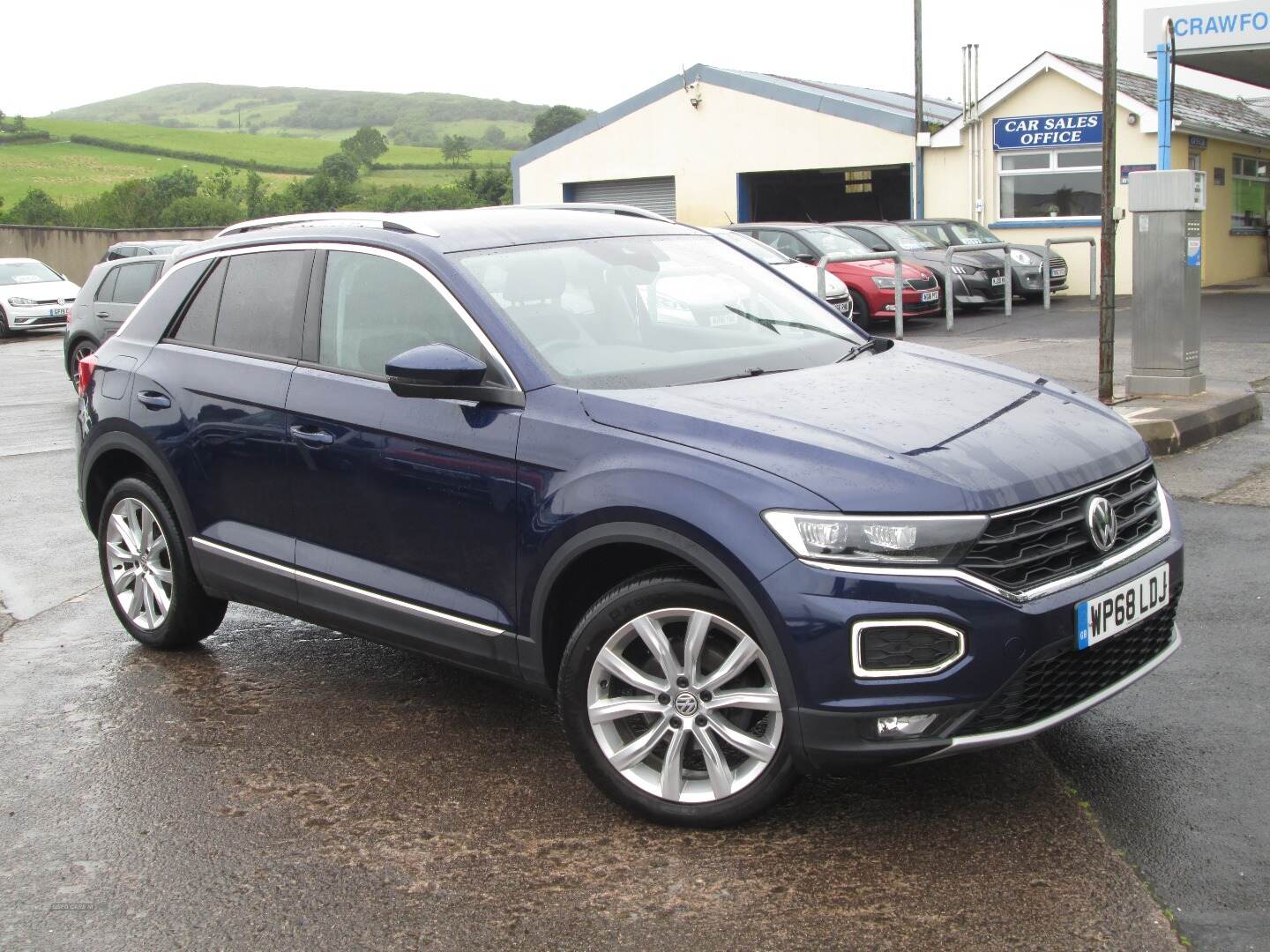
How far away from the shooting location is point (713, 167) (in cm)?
3284

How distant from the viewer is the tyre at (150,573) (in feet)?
18.8

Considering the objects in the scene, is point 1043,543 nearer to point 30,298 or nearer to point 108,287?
point 108,287

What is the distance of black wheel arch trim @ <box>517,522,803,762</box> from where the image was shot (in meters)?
3.65

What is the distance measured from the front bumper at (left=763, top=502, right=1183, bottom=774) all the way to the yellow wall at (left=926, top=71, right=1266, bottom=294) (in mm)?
23322

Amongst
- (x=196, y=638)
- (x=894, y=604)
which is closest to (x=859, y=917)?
(x=894, y=604)

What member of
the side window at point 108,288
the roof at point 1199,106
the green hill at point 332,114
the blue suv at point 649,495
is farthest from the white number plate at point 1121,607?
the green hill at point 332,114

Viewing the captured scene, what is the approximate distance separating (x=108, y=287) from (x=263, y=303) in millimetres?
12363

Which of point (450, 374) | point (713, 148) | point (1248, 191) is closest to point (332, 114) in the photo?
point (713, 148)

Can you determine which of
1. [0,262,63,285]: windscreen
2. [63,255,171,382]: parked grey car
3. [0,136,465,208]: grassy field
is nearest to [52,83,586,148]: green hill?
[0,136,465,208]: grassy field

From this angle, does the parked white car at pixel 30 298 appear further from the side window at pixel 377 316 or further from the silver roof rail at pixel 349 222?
the side window at pixel 377 316

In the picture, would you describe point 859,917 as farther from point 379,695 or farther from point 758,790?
point 379,695

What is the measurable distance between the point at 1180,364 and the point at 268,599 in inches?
315

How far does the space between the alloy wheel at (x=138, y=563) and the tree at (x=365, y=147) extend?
8081cm

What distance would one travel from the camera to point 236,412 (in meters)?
5.21
